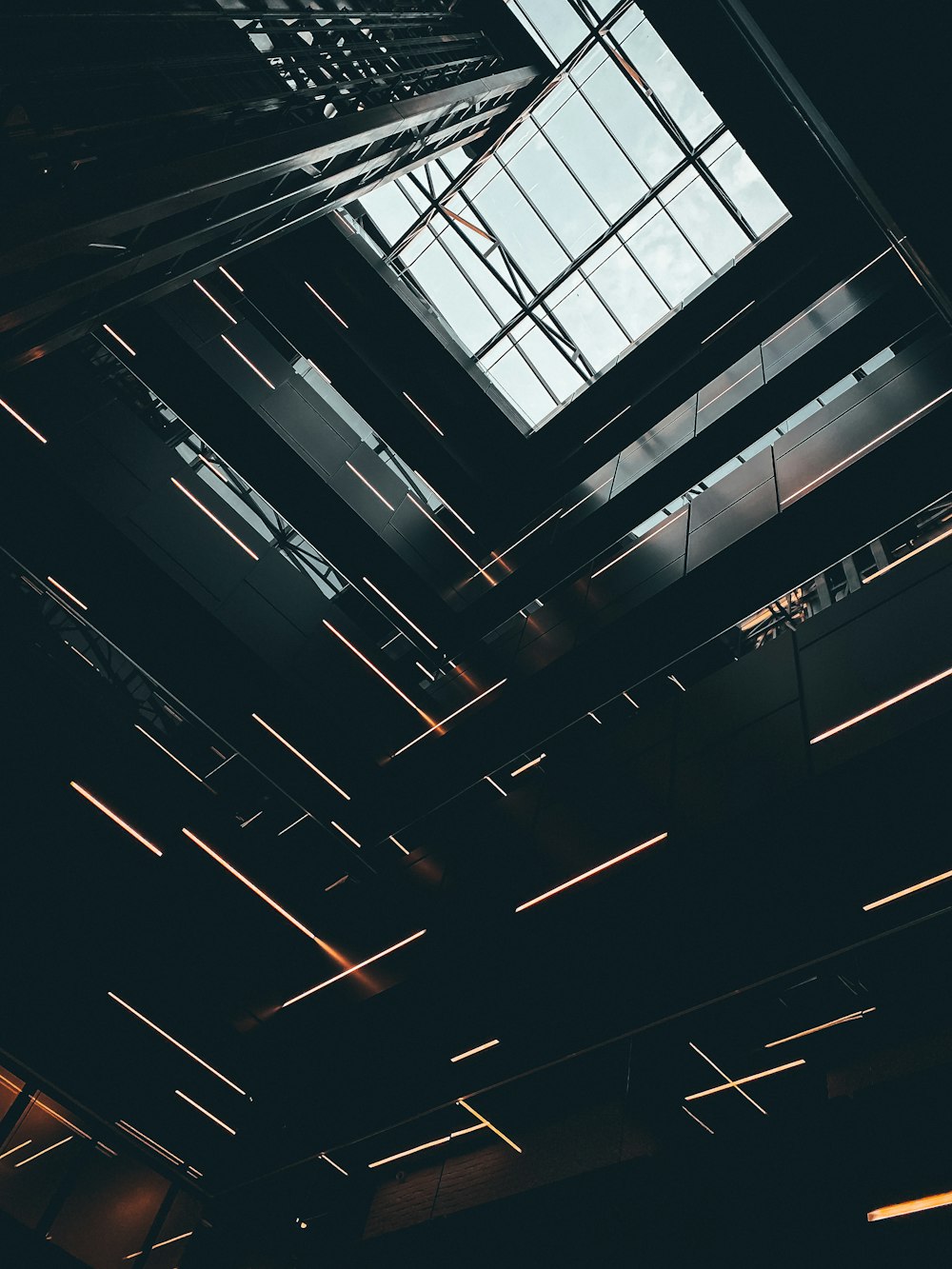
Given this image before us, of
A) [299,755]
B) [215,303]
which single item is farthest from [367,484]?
[299,755]

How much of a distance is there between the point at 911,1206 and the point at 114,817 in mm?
12874

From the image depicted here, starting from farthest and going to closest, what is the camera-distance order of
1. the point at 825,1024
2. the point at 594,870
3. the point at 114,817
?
the point at 114,817 < the point at 825,1024 < the point at 594,870

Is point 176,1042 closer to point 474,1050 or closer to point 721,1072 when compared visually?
point 474,1050

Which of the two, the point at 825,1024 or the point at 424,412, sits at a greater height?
the point at 424,412

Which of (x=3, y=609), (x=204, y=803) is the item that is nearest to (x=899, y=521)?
(x=204, y=803)

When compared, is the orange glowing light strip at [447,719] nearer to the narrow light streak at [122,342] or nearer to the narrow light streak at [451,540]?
the narrow light streak at [451,540]

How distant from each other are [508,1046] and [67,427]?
12.4 meters

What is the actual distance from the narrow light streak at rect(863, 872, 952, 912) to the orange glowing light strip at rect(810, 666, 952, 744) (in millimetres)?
1923

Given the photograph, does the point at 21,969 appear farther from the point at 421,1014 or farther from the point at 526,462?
the point at 526,462

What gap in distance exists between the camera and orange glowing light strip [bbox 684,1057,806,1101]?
453 inches

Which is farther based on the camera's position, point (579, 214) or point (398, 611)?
point (579, 214)

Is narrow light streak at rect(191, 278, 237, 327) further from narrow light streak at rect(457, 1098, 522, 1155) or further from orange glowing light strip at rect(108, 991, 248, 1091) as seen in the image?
narrow light streak at rect(457, 1098, 522, 1155)

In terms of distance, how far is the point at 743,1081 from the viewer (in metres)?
11.8

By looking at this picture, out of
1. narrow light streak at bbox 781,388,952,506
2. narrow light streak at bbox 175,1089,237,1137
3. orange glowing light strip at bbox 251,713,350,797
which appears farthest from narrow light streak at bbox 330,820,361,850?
narrow light streak at bbox 781,388,952,506
